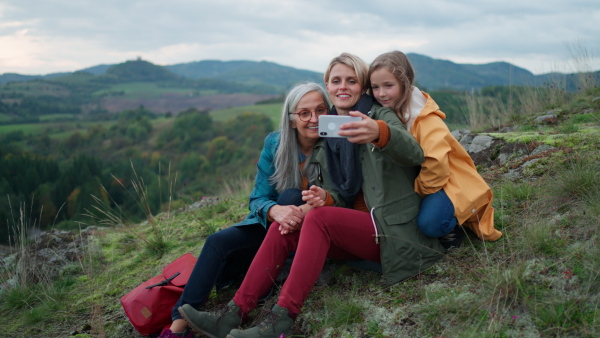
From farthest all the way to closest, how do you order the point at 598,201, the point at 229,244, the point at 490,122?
1. the point at 490,122
2. the point at 229,244
3. the point at 598,201

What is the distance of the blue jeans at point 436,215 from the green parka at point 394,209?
0.06 meters

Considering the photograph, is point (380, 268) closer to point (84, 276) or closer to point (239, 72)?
point (84, 276)

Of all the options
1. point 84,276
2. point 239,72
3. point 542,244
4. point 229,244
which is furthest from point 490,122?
point 239,72

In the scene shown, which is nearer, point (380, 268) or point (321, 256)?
point (321, 256)

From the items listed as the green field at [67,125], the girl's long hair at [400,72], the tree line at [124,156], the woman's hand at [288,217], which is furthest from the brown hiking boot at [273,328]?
the green field at [67,125]

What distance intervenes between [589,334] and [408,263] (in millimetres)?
982

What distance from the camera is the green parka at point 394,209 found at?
2.62 m

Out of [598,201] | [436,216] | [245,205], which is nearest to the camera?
[436,216]

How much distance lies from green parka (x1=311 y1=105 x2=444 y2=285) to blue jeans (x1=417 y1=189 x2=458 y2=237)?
0.20 feet

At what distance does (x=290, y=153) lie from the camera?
10.2ft

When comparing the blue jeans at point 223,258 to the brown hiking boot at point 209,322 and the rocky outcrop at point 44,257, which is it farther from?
the rocky outcrop at point 44,257

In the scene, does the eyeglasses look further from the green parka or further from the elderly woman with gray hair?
the green parka

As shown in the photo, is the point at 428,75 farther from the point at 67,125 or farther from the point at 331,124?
the point at 331,124

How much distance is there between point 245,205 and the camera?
6102 mm
